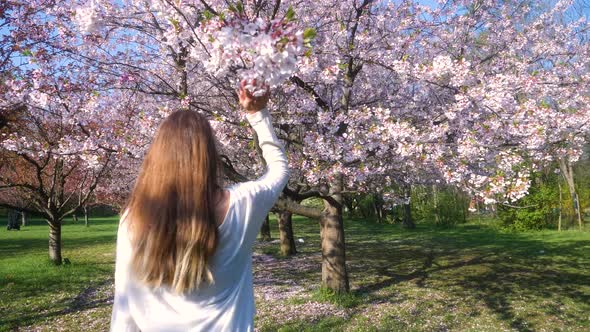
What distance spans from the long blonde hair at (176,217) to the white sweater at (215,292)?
44 millimetres

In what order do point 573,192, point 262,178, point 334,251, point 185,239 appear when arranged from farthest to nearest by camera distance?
point 573,192 → point 334,251 → point 262,178 → point 185,239

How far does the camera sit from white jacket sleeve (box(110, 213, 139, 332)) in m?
1.48

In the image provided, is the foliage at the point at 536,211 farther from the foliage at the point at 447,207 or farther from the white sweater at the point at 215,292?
the white sweater at the point at 215,292

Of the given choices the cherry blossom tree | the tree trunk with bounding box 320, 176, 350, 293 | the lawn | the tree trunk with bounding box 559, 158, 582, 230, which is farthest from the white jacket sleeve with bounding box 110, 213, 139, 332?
the tree trunk with bounding box 559, 158, 582, 230

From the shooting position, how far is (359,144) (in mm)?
6469

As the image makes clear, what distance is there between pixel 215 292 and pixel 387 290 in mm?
7661

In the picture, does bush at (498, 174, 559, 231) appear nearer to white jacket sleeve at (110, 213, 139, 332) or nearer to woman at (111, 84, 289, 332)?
woman at (111, 84, 289, 332)

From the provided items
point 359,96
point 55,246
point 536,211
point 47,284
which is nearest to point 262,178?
point 359,96

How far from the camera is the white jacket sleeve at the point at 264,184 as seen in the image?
1564mm

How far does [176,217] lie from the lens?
145cm

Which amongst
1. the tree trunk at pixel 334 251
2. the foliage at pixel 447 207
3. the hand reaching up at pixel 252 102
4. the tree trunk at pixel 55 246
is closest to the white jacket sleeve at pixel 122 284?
the hand reaching up at pixel 252 102

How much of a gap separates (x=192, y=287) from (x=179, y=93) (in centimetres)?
482

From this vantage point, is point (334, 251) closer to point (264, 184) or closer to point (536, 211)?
point (264, 184)

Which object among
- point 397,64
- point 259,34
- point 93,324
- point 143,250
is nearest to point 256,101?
point 259,34
